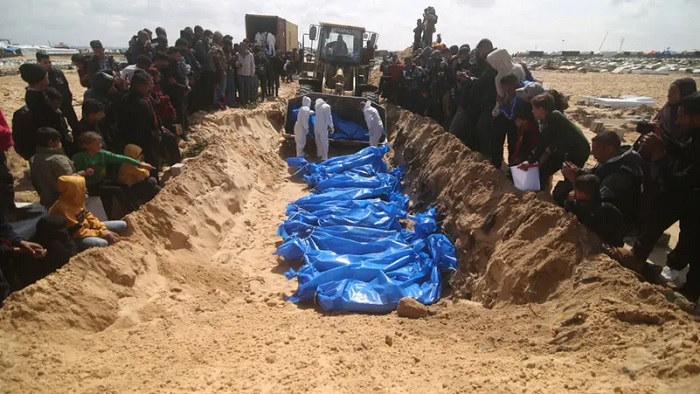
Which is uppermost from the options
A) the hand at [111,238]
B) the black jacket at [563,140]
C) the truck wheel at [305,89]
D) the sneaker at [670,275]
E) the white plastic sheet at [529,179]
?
A: the truck wheel at [305,89]

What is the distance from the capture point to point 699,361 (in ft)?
6.82

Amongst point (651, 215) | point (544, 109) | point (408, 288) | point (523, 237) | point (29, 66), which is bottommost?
point (408, 288)

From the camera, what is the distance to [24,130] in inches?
180

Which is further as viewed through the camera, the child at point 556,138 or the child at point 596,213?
the child at point 556,138

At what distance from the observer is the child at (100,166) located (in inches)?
173

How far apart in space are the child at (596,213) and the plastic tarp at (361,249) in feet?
5.49

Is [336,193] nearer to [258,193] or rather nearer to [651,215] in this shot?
[258,193]

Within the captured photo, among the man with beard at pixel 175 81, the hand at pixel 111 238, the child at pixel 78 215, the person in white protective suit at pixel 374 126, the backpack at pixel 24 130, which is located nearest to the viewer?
the child at pixel 78 215

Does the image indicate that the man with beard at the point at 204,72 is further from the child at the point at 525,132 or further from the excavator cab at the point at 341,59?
the child at the point at 525,132

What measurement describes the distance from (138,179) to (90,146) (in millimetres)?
743

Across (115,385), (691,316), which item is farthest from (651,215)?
(115,385)

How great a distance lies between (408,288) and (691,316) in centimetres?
243

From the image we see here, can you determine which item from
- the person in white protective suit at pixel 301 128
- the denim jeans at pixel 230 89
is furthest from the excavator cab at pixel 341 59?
the person in white protective suit at pixel 301 128

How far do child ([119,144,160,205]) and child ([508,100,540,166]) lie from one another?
4312mm
